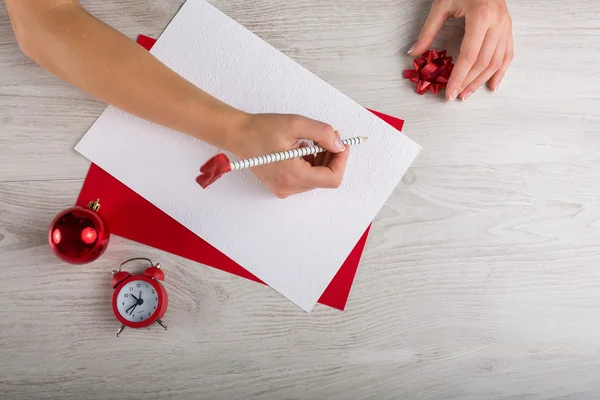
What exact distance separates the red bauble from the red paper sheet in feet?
0.16

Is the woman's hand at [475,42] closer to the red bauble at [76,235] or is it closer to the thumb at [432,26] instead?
the thumb at [432,26]

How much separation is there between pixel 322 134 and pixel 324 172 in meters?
0.05

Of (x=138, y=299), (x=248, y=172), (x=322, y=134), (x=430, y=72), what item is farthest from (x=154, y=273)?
Result: (x=430, y=72)

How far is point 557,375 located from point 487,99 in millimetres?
417

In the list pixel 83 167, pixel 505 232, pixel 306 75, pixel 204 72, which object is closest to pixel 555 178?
pixel 505 232

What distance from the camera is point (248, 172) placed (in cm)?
75

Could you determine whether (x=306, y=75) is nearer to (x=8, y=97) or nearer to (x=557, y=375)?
(x=8, y=97)

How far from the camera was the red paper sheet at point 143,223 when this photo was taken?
739 mm

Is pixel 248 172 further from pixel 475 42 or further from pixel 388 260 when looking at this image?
pixel 475 42

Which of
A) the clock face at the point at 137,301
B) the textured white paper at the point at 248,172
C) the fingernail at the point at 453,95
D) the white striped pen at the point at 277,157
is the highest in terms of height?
the fingernail at the point at 453,95

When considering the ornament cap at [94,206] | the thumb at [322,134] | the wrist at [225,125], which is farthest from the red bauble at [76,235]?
the thumb at [322,134]

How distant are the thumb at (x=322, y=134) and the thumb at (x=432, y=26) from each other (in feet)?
0.77

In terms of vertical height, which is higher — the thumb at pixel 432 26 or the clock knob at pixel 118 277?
the thumb at pixel 432 26

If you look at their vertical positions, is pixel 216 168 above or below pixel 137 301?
above
